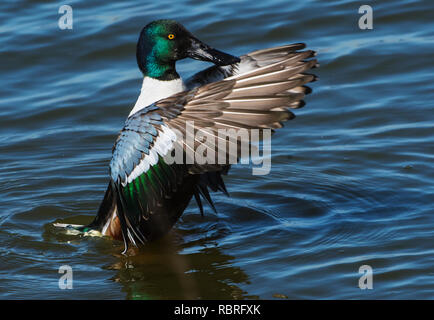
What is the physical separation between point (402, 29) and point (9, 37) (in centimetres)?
480

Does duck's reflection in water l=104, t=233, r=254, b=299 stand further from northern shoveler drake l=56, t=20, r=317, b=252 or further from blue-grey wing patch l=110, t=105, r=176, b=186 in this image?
blue-grey wing patch l=110, t=105, r=176, b=186

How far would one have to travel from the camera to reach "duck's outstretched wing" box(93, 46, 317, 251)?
5062 millimetres

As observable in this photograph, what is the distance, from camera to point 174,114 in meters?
5.37

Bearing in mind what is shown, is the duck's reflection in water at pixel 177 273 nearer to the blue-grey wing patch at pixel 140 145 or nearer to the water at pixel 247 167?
the water at pixel 247 167

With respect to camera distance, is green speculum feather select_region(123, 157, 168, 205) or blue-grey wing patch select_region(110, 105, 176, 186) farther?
green speculum feather select_region(123, 157, 168, 205)

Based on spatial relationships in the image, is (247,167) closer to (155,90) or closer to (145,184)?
(155,90)

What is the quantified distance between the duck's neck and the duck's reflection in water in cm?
105

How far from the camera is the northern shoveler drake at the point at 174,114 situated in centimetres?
509

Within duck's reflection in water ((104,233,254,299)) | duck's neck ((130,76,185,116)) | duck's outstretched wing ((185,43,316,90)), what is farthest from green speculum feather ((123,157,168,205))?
duck's outstretched wing ((185,43,316,90))

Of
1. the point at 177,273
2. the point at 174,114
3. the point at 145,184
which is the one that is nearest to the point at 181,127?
the point at 174,114

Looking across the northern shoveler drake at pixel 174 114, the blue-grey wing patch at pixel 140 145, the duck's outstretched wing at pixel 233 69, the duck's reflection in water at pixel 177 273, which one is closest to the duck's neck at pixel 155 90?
the northern shoveler drake at pixel 174 114

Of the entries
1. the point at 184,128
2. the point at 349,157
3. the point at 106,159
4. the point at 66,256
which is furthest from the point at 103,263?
the point at 349,157

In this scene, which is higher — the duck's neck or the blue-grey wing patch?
the duck's neck

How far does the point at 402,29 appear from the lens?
9883 mm
